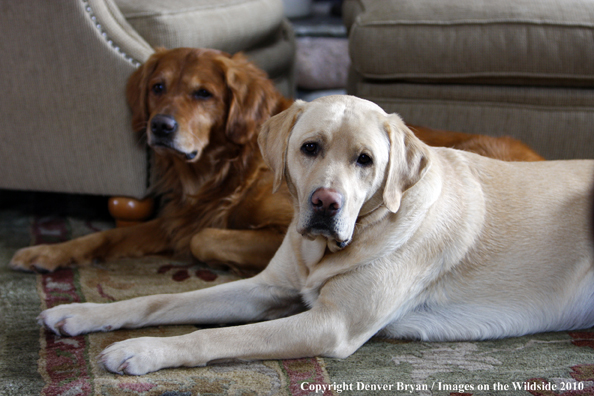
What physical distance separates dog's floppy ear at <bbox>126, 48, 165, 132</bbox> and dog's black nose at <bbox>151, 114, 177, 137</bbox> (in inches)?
8.9

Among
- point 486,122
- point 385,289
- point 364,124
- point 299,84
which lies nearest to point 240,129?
point 364,124

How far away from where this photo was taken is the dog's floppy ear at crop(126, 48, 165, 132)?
2.42m

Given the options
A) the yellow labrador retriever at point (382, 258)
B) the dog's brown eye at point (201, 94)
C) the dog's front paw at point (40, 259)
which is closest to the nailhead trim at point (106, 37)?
the dog's brown eye at point (201, 94)

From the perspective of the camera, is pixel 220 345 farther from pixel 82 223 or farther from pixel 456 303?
pixel 82 223

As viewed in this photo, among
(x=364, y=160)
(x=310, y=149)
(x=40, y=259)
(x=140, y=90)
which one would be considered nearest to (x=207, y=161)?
(x=140, y=90)

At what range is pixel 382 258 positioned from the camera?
1.66m

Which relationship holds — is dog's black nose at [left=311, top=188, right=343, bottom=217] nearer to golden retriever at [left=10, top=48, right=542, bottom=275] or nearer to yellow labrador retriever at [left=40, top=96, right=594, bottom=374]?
yellow labrador retriever at [left=40, top=96, right=594, bottom=374]

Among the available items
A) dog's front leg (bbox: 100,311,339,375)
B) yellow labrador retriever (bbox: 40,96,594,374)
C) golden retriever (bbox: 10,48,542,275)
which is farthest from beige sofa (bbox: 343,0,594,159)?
dog's front leg (bbox: 100,311,339,375)

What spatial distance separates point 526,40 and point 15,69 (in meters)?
2.43

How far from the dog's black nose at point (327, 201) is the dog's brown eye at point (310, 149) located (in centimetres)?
17

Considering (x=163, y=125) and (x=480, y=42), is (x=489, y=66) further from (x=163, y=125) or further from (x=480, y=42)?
(x=163, y=125)

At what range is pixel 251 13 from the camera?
3.24 meters

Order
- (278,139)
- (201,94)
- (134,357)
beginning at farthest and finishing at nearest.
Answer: (201,94)
(278,139)
(134,357)

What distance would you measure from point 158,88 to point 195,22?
50cm
